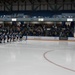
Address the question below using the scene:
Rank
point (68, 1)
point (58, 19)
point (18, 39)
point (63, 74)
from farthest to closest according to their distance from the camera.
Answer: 1. point (68, 1)
2. point (58, 19)
3. point (18, 39)
4. point (63, 74)

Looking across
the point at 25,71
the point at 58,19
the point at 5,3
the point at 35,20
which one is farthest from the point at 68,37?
the point at 25,71

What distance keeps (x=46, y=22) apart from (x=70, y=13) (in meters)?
4.28

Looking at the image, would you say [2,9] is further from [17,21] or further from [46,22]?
[46,22]

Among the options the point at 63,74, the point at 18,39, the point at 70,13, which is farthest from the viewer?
the point at 70,13

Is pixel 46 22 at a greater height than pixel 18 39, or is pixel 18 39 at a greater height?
pixel 46 22

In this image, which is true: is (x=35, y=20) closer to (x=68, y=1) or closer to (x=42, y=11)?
(x=42, y=11)

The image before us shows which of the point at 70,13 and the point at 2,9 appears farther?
the point at 2,9

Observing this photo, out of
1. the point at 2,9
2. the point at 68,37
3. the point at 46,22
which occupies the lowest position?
the point at 68,37

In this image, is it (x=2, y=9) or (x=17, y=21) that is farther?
(x=2, y=9)

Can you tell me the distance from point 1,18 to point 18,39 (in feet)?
29.1

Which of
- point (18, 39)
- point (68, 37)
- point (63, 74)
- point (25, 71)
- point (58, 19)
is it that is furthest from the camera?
point (58, 19)

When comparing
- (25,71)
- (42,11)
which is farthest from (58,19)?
(25,71)

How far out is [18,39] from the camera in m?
25.2

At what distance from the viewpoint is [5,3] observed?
3738 centimetres
